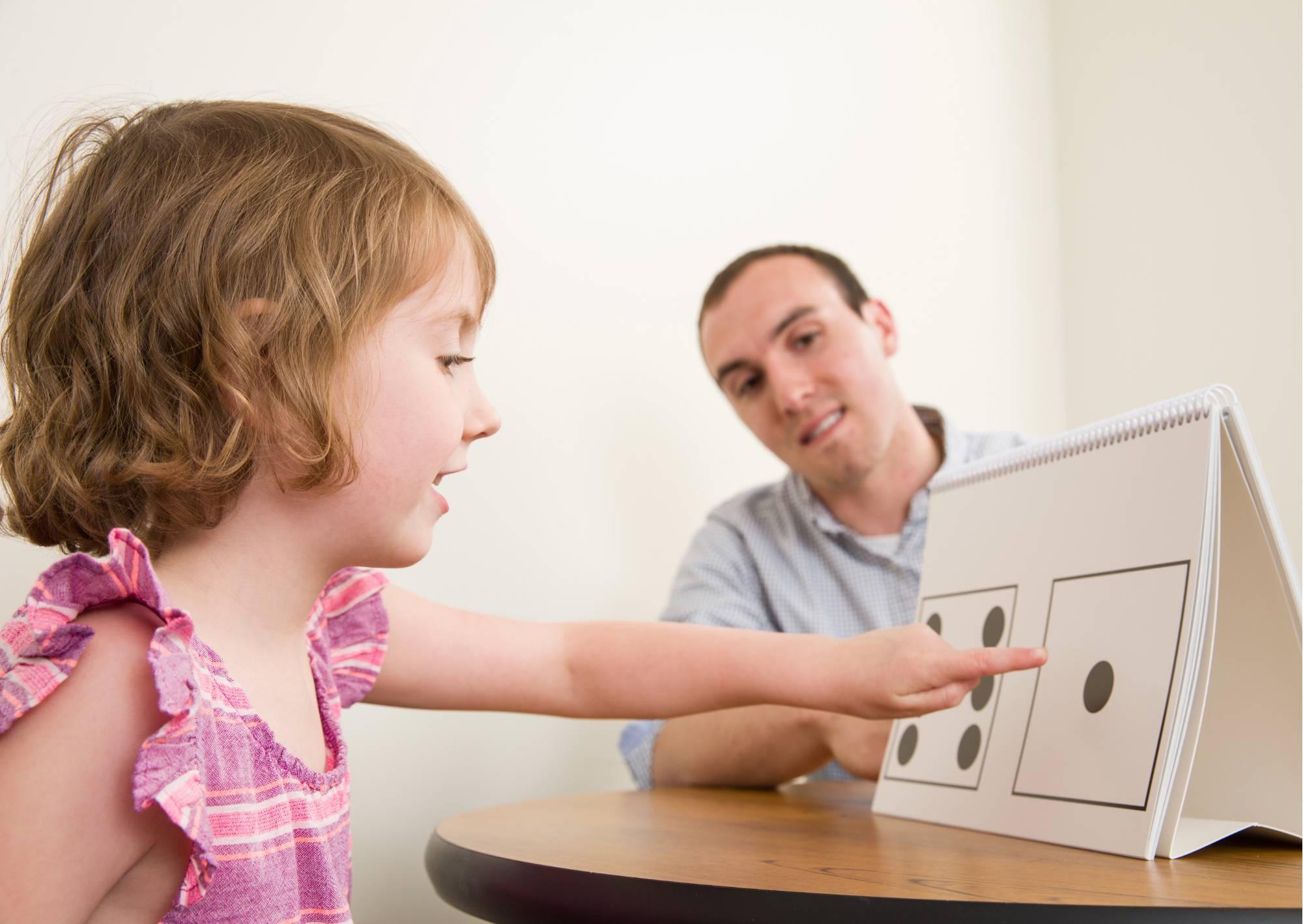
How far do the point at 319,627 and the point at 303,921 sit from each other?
24 centimetres

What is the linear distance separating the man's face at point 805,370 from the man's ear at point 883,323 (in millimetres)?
115

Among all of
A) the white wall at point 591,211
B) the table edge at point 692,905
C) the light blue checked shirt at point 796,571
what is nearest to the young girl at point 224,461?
the table edge at point 692,905

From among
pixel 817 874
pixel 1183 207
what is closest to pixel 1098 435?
pixel 817 874

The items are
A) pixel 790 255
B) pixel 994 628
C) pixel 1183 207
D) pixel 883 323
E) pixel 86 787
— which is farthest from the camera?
pixel 1183 207

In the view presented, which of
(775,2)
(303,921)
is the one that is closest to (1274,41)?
(775,2)

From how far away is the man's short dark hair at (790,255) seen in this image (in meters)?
1.81

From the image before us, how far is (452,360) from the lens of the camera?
2.55 ft

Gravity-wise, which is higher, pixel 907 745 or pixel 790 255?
pixel 790 255

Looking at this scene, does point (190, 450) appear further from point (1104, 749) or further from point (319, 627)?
point (1104, 749)

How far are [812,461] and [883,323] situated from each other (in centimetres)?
38

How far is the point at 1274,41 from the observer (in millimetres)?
2404

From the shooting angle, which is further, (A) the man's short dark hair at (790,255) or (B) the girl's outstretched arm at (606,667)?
(A) the man's short dark hair at (790,255)

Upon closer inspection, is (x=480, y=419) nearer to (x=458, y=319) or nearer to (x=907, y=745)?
(x=458, y=319)

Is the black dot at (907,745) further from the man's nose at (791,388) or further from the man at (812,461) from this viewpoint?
the man's nose at (791,388)
